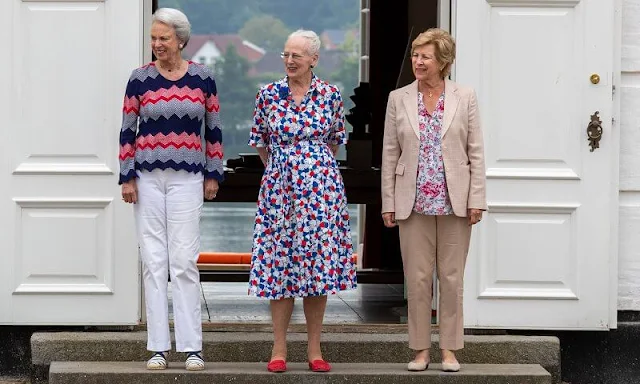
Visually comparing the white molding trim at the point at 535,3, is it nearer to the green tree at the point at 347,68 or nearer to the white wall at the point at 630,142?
the white wall at the point at 630,142

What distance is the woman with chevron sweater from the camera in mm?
6242

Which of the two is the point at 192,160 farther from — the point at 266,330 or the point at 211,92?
the point at 266,330

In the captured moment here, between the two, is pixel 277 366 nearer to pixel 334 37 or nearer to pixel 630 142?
pixel 630 142

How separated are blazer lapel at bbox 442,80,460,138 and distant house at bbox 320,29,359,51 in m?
29.6

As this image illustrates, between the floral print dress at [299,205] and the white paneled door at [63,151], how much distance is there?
0.89 metres

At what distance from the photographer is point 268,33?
3559 centimetres

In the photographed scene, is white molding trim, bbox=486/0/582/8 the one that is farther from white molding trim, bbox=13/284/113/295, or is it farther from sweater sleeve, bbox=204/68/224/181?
white molding trim, bbox=13/284/113/295

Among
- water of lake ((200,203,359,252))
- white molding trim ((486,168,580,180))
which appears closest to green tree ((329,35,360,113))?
water of lake ((200,203,359,252))

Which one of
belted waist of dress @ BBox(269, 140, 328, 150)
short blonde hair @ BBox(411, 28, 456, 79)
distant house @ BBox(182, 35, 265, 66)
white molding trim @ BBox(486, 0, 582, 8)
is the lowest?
belted waist of dress @ BBox(269, 140, 328, 150)

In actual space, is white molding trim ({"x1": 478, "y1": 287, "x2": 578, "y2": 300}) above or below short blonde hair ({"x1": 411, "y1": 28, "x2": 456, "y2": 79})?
below

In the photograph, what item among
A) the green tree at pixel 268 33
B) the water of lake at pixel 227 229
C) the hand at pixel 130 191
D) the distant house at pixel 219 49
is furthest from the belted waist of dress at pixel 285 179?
the distant house at pixel 219 49

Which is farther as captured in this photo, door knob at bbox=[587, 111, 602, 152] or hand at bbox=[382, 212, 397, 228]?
door knob at bbox=[587, 111, 602, 152]

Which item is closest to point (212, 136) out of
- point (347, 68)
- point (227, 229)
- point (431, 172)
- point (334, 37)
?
point (431, 172)

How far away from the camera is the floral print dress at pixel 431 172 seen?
6.30 metres
